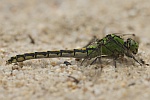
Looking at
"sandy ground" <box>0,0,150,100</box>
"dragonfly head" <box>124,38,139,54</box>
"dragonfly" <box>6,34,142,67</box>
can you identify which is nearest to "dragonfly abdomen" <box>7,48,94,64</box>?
"dragonfly" <box>6,34,142,67</box>

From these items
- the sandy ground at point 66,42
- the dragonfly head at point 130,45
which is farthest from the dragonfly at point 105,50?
the sandy ground at point 66,42

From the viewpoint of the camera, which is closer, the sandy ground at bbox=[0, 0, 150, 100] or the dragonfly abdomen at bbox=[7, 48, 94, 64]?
the sandy ground at bbox=[0, 0, 150, 100]

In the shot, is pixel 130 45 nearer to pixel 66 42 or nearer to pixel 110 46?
pixel 110 46

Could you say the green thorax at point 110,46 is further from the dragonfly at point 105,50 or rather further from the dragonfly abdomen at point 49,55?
the dragonfly abdomen at point 49,55

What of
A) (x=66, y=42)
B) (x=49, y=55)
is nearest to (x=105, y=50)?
(x=49, y=55)

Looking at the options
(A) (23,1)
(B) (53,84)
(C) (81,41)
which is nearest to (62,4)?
(A) (23,1)

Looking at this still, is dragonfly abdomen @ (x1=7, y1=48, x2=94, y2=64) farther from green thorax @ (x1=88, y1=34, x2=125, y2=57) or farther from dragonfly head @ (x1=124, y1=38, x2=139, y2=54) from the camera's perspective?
dragonfly head @ (x1=124, y1=38, x2=139, y2=54)

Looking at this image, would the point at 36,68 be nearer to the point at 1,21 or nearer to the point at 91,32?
the point at 91,32

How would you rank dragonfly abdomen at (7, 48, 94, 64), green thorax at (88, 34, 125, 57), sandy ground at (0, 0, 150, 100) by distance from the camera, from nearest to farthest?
sandy ground at (0, 0, 150, 100) → dragonfly abdomen at (7, 48, 94, 64) → green thorax at (88, 34, 125, 57)
